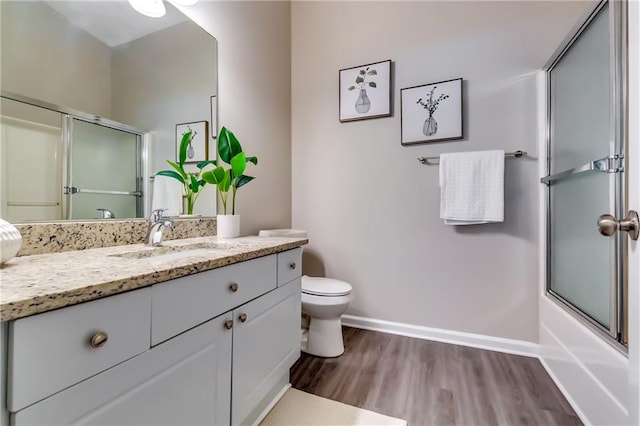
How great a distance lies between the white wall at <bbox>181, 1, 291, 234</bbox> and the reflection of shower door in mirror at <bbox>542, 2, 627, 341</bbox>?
1.80 metres

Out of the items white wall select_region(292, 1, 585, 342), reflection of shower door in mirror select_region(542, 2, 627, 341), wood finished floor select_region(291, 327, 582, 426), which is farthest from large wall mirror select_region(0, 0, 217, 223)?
reflection of shower door in mirror select_region(542, 2, 627, 341)

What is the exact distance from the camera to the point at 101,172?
108cm

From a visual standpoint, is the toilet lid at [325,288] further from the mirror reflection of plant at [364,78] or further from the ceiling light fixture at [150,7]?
the ceiling light fixture at [150,7]

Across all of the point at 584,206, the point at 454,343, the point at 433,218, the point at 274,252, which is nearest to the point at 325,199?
the point at 433,218

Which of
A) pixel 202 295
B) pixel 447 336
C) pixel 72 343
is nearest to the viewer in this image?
pixel 72 343

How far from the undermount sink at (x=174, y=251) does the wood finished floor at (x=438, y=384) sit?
85 cm

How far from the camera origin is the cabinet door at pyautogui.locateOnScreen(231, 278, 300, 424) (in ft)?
3.17

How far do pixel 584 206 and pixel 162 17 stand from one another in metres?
2.21

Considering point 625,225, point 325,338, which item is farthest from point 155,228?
point 625,225

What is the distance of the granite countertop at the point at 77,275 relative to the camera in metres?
0.45

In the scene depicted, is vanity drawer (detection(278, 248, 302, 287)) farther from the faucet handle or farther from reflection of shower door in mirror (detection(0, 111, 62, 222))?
reflection of shower door in mirror (detection(0, 111, 62, 222))

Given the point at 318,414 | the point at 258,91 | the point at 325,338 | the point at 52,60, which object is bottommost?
the point at 318,414

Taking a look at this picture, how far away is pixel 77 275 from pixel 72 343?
153mm

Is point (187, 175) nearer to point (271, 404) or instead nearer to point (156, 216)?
point (156, 216)
